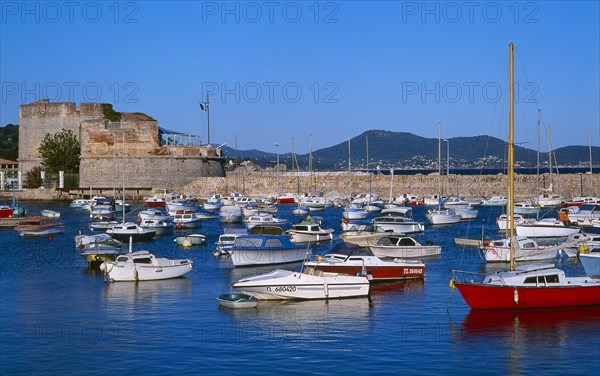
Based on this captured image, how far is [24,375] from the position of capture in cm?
1470

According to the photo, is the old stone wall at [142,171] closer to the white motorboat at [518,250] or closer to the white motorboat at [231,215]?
the white motorboat at [231,215]

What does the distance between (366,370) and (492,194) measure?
2049 inches

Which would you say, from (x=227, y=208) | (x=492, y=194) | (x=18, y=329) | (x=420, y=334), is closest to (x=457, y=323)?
(x=420, y=334)

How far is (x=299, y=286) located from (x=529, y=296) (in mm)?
5175

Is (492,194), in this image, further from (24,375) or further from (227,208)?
(24,375)

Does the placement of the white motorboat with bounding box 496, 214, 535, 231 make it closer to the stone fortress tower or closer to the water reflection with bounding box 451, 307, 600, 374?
the water reflection with bounding box 451, 307, 600, 374

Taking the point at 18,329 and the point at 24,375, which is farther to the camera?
the point at 18,329

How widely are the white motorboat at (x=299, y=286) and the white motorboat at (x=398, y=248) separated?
6778mm

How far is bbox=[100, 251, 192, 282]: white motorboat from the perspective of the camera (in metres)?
23.4

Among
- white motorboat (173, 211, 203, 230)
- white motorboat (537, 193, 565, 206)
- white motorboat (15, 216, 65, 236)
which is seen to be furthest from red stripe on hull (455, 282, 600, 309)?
white motorboat (537, 193, 565, 206)

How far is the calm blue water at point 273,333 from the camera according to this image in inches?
597

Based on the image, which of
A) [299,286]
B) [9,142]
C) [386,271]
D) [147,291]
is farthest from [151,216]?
[9,142]

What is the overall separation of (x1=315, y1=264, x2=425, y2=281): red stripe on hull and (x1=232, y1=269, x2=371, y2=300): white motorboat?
163cm

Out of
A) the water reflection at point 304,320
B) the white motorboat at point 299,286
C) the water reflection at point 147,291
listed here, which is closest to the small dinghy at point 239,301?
the water reflection at point 304,320
